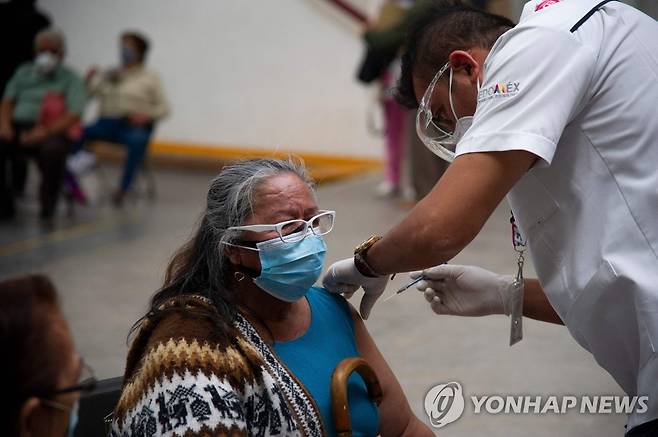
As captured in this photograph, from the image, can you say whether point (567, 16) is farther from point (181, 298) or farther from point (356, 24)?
point (356, 24)

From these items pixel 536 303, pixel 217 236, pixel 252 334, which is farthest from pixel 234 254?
pixel 536 303

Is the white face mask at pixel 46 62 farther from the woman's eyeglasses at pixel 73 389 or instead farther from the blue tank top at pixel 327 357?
the woman's eyeglasses at pixel 73 389

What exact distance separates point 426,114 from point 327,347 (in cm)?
57

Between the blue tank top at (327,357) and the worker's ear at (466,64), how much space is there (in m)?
0.69

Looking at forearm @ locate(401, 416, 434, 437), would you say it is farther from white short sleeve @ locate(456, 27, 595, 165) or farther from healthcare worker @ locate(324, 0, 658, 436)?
white short sleeve @ locate(456, 27, 595, 165)

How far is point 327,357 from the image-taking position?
2.24 m

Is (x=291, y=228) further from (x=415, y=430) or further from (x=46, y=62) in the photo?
(x=46, y=62)

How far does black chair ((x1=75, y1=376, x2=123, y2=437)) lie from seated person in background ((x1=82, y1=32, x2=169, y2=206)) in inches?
238

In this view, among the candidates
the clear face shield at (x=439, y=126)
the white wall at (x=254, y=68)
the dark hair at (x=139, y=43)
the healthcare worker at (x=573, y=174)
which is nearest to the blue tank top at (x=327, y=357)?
the healthcare worker at (x=573, y=174)

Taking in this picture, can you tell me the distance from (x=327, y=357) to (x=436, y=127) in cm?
56

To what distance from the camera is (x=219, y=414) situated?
1.95 metres

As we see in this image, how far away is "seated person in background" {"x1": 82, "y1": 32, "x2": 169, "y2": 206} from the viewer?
8.11m

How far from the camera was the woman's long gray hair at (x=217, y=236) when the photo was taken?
7.42 feet

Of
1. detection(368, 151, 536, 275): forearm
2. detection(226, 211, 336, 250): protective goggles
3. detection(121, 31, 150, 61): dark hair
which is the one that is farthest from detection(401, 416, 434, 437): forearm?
detection(121, 31, 150, 61): dark hair
